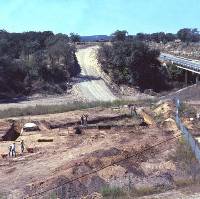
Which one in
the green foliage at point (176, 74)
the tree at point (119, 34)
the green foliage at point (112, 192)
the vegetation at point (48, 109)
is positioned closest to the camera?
the green foliage at point (112, 192)

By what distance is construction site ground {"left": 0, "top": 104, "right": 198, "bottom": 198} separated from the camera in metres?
27.4

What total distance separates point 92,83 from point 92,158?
56.3 m

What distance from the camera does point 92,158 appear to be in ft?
105

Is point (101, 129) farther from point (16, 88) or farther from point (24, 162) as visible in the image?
point (16, 88)

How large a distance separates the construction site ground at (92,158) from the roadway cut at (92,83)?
2908cm

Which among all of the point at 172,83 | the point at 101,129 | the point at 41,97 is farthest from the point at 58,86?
the point at 101,129

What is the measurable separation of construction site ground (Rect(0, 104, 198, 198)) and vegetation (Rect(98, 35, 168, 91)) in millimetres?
39286

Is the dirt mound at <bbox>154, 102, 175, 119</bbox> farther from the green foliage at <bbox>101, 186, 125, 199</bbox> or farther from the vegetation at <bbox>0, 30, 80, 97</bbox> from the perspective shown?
the vegetation at <bbox>0, 30, 80, 97</bbox>

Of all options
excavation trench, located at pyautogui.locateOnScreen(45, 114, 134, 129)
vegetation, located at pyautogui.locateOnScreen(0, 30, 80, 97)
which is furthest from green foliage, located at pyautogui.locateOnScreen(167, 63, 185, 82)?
excavation trench, located at pyautogui.locateOnScreen(45, 114, 134, 129)

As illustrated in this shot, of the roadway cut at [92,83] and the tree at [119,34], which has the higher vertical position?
the tree at [119,34]

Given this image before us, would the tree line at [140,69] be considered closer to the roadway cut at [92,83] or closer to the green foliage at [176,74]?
the green foliage at [176,74]

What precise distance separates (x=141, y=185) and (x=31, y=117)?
90.2 ft

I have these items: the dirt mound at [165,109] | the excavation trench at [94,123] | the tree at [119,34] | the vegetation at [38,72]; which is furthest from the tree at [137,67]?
the tree at [119,34]

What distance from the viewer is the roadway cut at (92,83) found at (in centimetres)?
7905
